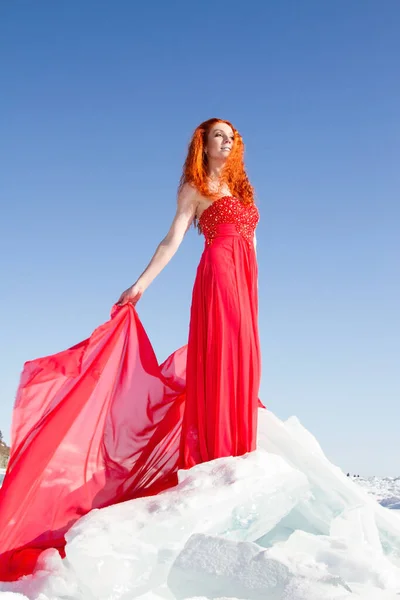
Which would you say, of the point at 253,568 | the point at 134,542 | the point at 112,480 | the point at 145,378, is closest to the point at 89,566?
the point at 134,542

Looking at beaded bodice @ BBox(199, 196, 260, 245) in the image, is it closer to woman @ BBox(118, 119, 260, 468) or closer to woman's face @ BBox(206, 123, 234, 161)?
woman @ BBox(118, 119, 260, 468)

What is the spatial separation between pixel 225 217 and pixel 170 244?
1.13ft

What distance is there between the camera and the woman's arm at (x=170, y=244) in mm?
3832

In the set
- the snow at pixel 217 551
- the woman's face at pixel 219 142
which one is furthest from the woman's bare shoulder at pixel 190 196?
the snow at pixel 217 551

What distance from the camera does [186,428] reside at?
371 centimetres

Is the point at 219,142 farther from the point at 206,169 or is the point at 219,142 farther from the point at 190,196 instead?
the point at 190,196

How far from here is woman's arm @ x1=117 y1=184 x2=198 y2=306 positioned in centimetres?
383

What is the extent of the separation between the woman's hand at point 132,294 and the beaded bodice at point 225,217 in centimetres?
47

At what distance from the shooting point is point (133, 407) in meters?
3.80

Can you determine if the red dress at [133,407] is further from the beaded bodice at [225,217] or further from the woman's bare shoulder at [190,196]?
the woman's bare shoulder at [190,196]

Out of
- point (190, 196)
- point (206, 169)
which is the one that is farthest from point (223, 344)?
point (206, 169)

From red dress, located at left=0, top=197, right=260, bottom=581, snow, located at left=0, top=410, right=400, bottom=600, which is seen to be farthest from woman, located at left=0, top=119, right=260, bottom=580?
snow, located at left=0, top=410, right=400, bottom=600

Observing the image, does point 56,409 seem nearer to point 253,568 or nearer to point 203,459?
point 203,459

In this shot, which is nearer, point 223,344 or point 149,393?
point 223,344
